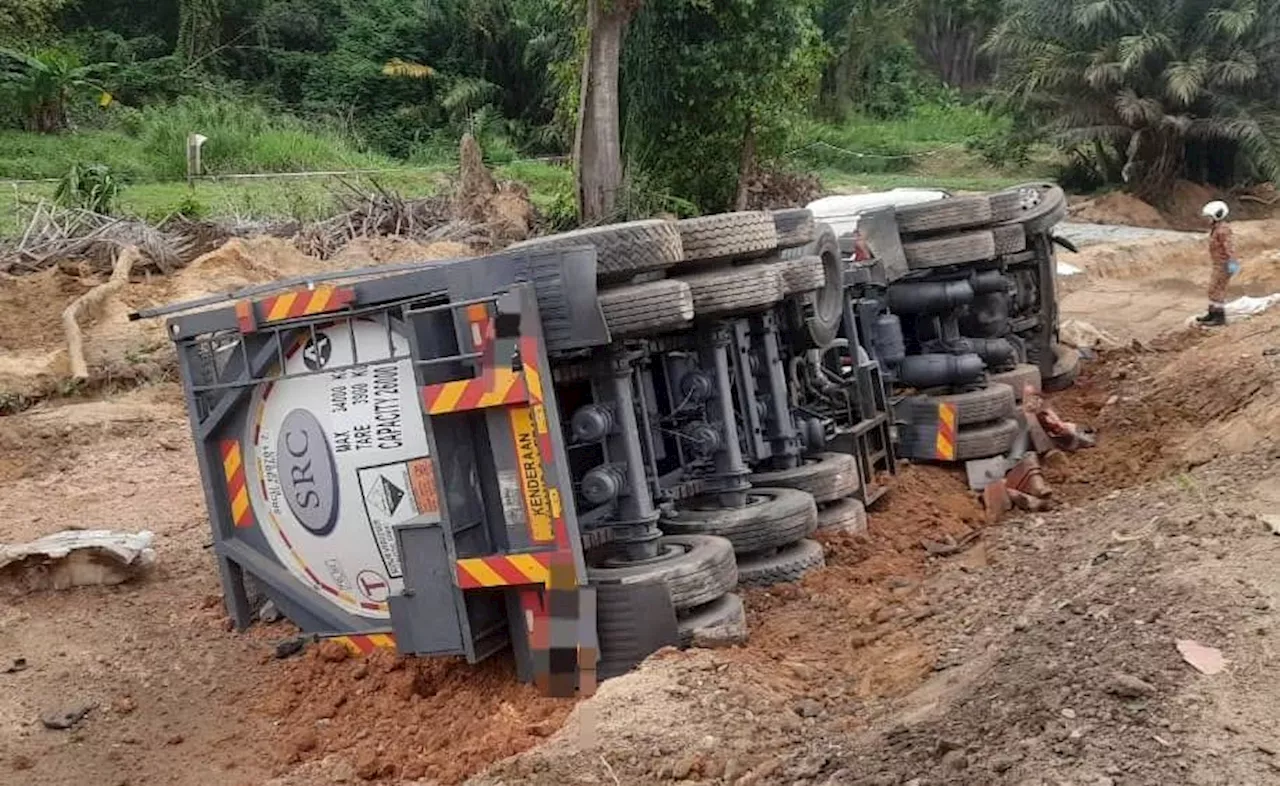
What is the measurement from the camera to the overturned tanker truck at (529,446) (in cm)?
459

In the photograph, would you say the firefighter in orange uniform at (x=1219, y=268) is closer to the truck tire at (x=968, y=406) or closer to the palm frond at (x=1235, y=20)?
the truck tire at (x=968, y=406)

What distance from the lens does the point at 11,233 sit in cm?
1323

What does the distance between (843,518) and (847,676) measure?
1788 mm

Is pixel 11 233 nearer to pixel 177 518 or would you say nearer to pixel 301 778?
pixel 177 518

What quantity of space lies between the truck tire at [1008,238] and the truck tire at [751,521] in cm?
354

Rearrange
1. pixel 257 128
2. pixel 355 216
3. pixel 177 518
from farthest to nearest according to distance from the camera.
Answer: pixel 257 128, pixel 355 216, pixel 177 518

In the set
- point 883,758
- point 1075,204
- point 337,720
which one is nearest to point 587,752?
point 883,758

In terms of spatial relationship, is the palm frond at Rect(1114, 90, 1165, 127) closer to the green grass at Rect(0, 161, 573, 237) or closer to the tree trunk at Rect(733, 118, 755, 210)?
the tree trunk at Rect(733, 118, 755, 210)

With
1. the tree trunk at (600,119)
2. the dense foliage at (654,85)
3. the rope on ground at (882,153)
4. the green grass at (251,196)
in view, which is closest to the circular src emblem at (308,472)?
the green grass at (251,196)

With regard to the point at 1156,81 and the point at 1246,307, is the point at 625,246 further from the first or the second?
the point at 1156,81

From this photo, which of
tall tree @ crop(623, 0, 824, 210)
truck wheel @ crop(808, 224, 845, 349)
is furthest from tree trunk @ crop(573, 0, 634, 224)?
truck wheel @ crop(808, 224, 845, 349)

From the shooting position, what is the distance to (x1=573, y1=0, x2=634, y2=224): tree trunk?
17422 millimetres

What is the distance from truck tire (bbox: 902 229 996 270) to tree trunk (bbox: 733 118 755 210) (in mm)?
11255

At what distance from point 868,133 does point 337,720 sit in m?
32.6
